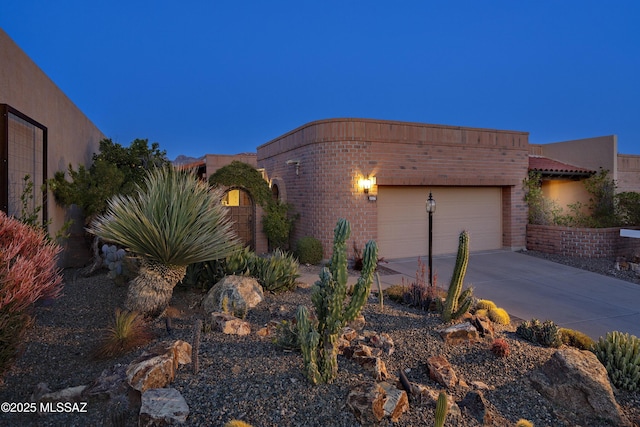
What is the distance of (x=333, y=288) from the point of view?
3463mm

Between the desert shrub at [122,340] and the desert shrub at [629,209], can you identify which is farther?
the desert shrub at [629,209]

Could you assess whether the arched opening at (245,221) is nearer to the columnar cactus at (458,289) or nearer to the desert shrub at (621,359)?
the columnar cactus at (458,289)

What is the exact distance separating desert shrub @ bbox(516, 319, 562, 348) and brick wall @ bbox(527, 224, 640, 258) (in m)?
8.27

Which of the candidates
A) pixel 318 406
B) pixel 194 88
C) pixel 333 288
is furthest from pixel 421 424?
pixel 194 88

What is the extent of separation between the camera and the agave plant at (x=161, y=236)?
5340 millimetres

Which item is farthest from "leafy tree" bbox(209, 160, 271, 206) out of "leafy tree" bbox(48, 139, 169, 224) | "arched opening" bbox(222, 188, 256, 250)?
"leafy tree" bbox(48, 139, 169, 224)

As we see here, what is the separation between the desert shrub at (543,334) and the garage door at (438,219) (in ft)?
22.7

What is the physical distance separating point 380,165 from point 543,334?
7.25m

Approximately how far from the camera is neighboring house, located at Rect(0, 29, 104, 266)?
6.09 m

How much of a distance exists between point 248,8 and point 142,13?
31.9 feet

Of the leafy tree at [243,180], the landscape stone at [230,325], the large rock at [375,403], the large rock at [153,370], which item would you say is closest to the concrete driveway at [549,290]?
the large rock at [375,403]

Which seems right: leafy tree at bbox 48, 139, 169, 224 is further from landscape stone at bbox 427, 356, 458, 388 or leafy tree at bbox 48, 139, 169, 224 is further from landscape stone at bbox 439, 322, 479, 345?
landscape stone at bbox 427, 356, 458, 388

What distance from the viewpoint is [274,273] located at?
6.73 metres

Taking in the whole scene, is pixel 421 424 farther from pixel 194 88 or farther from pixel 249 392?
pixel 194 88
